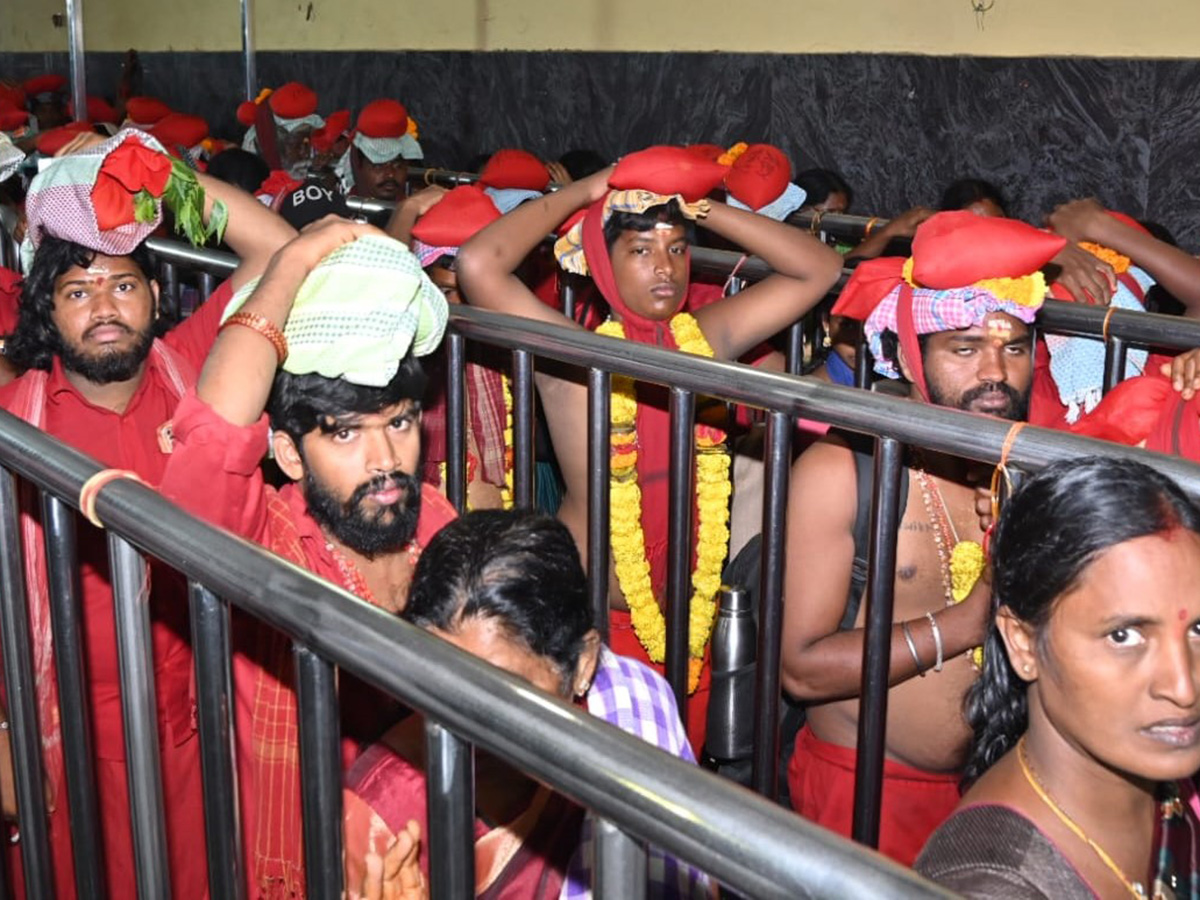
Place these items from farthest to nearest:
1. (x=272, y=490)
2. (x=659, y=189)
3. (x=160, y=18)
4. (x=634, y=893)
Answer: (x=160, y=18) < (x=659, y=189) < (x=272, y=490) < (x=634, y=893)

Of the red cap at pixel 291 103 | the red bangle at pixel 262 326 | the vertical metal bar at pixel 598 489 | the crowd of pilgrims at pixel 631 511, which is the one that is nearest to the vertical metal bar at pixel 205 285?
the crowd of pilgrims at pixel 631 511

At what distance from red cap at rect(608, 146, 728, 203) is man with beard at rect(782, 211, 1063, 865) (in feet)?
2.07

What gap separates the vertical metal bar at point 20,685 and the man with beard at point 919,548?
4.72 feet

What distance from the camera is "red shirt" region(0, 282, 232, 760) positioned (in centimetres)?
300

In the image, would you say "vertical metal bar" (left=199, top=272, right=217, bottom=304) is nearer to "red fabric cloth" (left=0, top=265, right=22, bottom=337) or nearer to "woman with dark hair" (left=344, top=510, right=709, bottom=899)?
"red fabric cloth" (left=0, top=265, right=22, bottom=337)

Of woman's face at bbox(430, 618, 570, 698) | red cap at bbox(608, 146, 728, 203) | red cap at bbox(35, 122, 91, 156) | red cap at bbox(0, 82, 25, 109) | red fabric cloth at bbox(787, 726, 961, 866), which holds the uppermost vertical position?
red cap at bbox(608, 146, 728, 203)

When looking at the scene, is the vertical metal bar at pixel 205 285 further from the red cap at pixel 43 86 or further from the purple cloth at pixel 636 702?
the red cap at pixel 43 86

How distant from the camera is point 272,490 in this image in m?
2.99

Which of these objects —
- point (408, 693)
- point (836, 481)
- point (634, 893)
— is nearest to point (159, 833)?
point (408, 693)

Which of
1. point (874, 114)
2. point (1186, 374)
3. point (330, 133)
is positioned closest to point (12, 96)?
point (330, 133)

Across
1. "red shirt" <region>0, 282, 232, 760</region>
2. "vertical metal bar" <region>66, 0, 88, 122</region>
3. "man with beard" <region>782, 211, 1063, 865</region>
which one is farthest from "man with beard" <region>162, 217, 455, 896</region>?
"vertical metal bar" <region>66, 0, 88, 122</region>

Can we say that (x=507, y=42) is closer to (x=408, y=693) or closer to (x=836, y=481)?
(x=836, y=481)

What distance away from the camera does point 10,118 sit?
9008 millimetres

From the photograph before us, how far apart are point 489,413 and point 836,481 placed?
135cm
